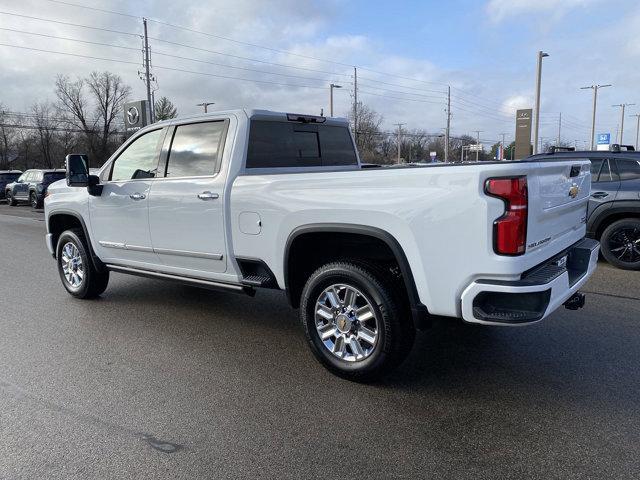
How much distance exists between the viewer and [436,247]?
10.8 feet

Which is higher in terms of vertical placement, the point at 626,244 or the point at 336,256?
the point at 336,256

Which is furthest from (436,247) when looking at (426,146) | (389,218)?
(426,146)

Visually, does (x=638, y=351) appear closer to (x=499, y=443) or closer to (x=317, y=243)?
(x=499, y=443)

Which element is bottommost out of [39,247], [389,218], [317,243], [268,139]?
[39,247]

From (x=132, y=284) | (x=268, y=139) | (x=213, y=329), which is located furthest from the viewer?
(x=132, y=284)

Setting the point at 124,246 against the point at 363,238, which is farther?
the point at 124,246

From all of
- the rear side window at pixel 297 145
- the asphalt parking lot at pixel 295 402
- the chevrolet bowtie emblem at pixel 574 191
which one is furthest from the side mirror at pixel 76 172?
the chevrolet bowtie emblem at pixel 574 191

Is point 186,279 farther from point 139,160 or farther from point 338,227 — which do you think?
point 338,227

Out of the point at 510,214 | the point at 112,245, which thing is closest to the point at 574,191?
the point at 510,214

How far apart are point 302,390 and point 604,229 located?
630 cm

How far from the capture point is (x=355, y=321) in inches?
153

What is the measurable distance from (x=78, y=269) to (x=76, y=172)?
139cm

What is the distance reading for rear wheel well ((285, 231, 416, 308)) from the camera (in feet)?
12.4

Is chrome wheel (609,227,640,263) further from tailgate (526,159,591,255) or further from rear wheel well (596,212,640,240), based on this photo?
tailgate (526,159,591,255)
